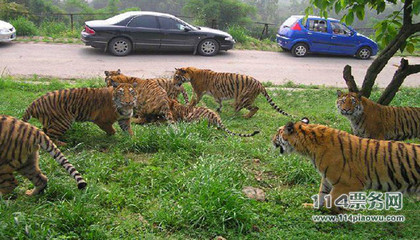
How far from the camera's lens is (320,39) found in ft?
58.9

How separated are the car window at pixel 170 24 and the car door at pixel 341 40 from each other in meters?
6.77

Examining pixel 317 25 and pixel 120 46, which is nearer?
pixel 120 46

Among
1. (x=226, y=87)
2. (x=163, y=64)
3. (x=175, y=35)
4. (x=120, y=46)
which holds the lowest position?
(x=163, y=64)

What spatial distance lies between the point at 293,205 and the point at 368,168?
1.06m

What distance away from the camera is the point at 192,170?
5797 mm

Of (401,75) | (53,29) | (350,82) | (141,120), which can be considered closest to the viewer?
(401,75)

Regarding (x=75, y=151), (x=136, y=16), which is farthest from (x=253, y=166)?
(x=136, y=16)

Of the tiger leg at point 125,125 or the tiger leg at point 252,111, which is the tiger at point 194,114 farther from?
the tiger leg at point 252,111

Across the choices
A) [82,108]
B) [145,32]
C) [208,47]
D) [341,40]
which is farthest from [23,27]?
[341,40]

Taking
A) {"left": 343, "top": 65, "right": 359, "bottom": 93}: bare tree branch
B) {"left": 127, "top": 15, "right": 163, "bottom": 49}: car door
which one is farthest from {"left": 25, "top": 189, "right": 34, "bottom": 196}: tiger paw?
{"left": 127, "top": 15, "right": 163, "bottom": 49}: car door

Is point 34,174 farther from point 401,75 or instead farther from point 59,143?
point 401,75

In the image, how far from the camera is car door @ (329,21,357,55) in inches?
712

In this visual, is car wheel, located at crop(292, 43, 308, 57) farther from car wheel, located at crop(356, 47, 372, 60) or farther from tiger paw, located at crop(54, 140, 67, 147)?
tiger paw, located at crop(54, 140, 67, 147)

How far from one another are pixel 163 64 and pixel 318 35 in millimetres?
7519
